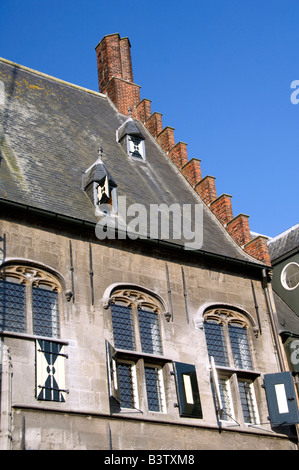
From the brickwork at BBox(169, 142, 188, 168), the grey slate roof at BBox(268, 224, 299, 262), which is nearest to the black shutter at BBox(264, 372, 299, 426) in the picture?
the grey slate roof at BBox(268, 224, 299, 262)

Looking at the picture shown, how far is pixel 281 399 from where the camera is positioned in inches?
656

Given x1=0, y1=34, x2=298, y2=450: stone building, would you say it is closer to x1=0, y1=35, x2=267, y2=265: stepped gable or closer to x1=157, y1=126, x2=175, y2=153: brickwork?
x1=0, y1=35, x2=267, y2=265: stepped gable

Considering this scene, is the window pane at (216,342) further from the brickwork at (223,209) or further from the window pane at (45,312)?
the brickwork at (223,209)

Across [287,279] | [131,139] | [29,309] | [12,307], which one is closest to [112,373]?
[29,309]

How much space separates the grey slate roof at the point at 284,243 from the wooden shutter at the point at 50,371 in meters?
9.61

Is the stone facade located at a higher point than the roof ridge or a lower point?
lower

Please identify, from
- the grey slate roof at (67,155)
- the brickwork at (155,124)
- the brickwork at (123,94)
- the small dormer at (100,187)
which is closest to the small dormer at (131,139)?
the grey slate roof at (67,155)

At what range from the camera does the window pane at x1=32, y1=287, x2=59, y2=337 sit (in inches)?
578

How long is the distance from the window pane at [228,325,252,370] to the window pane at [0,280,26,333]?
17.9 ft

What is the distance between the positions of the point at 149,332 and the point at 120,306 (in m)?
0.89

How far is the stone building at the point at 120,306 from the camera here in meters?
14.0

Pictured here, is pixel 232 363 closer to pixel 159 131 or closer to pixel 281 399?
pixel 281 399

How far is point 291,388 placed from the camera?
16672mm
